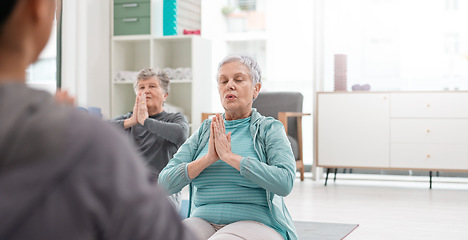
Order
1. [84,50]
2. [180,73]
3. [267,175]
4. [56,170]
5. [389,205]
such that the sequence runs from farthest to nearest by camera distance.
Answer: [180,73], [84,50], [389,205], [267,175], [56,170]

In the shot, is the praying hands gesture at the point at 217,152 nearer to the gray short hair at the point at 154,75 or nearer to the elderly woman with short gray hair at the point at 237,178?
the elderly woman with short gray hair at the point at 237,178

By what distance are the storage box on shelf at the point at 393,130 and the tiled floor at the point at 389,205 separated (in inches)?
9.9

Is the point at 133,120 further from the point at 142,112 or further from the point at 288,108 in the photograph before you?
the point at 288,108

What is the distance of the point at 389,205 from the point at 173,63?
2.90 m

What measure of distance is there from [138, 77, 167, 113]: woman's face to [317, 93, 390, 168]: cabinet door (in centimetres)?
291

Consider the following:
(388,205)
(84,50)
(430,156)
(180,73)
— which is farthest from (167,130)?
(430,156)

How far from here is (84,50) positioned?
224 inches

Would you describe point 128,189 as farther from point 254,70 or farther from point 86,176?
point 254,70

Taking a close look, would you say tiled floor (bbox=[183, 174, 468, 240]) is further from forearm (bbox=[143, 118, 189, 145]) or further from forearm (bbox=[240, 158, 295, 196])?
forearm (bbox=[240, 158, 295, 196])

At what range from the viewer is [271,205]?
181 centimetres

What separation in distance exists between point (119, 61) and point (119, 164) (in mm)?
5843

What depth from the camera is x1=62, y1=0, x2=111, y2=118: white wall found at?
5633 mm

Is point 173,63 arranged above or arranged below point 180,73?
above

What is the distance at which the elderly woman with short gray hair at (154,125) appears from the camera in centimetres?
284
